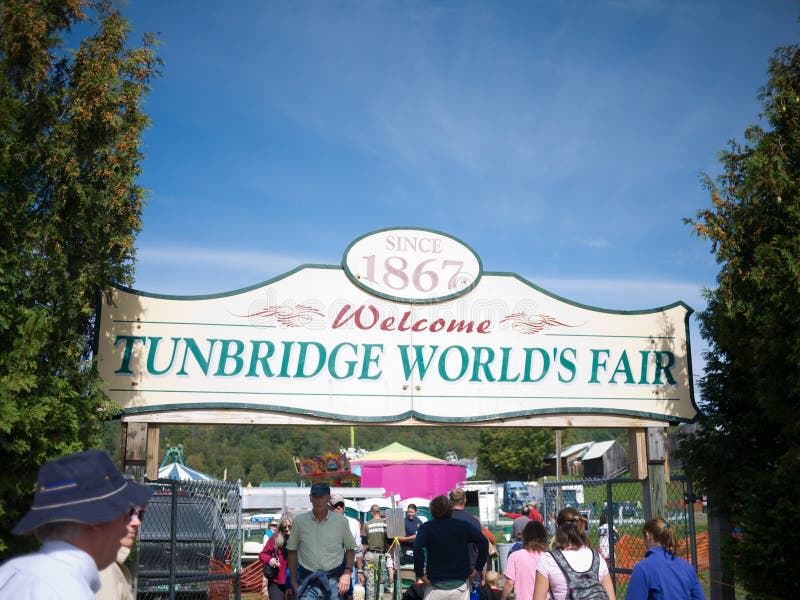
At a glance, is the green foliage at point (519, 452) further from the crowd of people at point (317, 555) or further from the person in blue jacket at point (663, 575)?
the person in blue jacket at point (663, 575)

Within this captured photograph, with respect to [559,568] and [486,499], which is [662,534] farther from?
[486,499]

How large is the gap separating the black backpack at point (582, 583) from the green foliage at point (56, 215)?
184 inches

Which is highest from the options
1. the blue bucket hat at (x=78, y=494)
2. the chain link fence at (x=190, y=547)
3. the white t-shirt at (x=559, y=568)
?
the blue bucket hat at (x=78, y=494)

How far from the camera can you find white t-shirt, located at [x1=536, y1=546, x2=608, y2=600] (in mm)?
5250

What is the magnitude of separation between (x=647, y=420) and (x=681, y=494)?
1.19m

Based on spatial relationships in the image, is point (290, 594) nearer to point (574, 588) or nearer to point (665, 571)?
point (574, 588)

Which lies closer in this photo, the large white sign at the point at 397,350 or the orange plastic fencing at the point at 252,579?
the large white sign at the point at 397,350

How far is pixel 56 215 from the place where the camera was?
7.71 meters

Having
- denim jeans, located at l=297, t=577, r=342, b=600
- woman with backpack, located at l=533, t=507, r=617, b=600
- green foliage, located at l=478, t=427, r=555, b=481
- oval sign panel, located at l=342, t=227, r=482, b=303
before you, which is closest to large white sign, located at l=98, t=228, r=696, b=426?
oval sign panel, located at l=342, t=227, r=482, b=303

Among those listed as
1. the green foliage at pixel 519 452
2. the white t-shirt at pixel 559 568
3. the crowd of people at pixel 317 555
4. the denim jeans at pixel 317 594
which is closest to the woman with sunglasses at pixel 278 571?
the crowd of people at pixel 317 555

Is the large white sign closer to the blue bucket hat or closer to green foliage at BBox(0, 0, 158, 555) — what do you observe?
green foliage at BBox(0, 0, 158, 555)

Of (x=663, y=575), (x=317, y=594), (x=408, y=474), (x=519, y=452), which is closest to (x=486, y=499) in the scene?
(x=408, y=474)

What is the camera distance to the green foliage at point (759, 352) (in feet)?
25.8

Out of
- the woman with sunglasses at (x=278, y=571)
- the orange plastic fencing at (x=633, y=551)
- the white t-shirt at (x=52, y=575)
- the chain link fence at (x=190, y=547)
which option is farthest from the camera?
the orange plastic fencing at (x=633, y=551)
